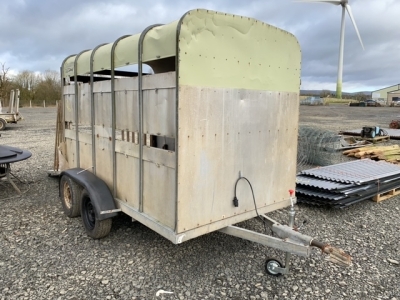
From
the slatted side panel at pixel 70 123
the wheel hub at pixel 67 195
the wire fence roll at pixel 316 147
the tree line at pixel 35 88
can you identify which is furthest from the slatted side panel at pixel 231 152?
the tree line at pixel 35 88

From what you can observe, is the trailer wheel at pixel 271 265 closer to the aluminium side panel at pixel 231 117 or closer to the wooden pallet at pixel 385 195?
the aluminium side panel at pixel 231 117

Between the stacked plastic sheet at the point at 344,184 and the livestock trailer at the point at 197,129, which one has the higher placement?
the livestock trailer at the point at 197,129

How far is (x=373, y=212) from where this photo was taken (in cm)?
565

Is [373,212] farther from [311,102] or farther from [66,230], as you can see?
[311,102]

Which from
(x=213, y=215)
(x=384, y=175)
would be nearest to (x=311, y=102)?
(x=384, y=175)

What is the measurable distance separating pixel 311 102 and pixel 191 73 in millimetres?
61702

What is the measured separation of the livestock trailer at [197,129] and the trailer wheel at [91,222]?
0.01 metres

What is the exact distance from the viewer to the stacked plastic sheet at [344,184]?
17.8 feet

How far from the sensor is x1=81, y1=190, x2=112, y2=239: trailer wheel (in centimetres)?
411

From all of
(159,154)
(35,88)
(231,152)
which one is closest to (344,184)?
(231,152)

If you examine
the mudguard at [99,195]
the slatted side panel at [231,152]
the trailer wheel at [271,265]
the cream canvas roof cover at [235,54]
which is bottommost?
the trailer wheel at [271,265]

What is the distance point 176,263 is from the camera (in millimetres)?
3746

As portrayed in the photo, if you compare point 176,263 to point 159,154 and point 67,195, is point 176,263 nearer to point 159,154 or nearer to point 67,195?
point 159,154

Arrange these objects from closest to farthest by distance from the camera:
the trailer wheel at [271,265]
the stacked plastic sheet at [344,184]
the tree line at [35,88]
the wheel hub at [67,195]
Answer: the trailer wheel at [271,265]
the wheel hub at [67,195]
the stacked plastic sheet at [344,184]
the tree line at [35,88]
